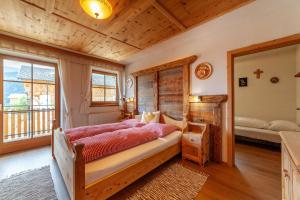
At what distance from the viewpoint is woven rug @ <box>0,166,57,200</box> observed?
5.18 feet

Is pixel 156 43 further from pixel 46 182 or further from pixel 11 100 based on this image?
pixel 11 100

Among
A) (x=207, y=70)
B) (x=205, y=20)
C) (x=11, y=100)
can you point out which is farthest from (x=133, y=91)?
(x=11, y=100)

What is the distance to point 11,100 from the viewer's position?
3.06 metres

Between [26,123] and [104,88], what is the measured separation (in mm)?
2199

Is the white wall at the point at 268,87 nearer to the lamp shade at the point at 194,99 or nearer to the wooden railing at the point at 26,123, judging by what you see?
the lamp shade at the point at 194,99

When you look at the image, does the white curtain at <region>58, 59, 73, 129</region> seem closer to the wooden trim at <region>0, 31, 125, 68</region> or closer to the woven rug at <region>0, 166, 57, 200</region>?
the wooden trim at <region>0, 31, 125, 68</region>

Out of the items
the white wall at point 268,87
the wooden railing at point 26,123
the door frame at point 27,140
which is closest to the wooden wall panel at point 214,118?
the white wall at point 268,87

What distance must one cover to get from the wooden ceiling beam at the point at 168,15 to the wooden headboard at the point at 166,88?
2.18ft

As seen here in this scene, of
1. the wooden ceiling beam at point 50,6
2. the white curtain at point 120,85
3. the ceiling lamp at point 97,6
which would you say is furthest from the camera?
the white curtain at point 120,85

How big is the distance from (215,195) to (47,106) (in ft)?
14.1

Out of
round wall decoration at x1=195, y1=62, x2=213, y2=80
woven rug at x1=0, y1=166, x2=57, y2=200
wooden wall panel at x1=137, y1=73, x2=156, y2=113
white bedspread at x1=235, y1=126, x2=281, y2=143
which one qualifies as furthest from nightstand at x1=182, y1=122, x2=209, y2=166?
woven rug at x1=0, y1=166, x2=57, y2=200

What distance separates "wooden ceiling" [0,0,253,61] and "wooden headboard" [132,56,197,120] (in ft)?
2.45

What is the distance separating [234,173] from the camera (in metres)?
2.07

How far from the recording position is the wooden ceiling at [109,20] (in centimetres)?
184
